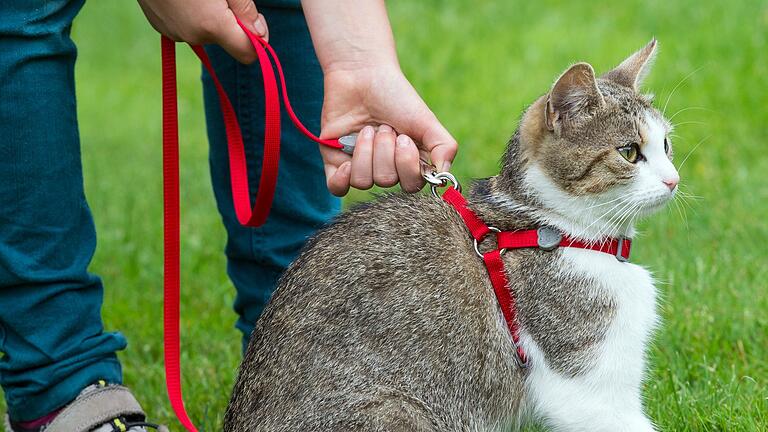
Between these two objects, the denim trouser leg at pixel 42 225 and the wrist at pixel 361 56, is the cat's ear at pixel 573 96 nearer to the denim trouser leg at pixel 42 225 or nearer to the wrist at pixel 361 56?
the wrist at pixel 361 56

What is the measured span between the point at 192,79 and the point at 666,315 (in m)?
6.68

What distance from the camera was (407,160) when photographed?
2.64 m

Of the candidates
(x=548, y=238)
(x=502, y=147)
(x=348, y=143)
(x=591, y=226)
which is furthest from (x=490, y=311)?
(x=502, y=147)

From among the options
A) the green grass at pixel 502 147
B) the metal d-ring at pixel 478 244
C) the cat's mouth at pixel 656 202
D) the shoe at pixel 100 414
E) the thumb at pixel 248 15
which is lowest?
the green grass at pixel 502 147

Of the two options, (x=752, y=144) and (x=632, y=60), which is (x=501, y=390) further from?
(x=752, y=144)

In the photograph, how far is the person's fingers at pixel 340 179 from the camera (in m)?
2.72

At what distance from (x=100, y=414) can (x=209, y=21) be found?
3.72 ft

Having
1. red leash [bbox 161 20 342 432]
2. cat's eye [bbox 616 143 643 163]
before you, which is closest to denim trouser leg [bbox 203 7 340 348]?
red leash [bbox 161 20 342 432]

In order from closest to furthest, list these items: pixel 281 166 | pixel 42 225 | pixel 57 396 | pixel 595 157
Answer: pixel 595 157, pixel 42 225, pixel 57 396, pixel 281 166

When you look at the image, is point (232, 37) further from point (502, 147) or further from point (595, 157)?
point (502, 147)

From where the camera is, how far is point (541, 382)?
8.71ft

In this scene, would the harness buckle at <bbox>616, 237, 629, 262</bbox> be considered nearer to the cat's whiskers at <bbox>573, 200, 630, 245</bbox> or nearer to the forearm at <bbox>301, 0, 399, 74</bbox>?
the cat's whiskers at <bbox>573, 200, 630, 245</bbox>

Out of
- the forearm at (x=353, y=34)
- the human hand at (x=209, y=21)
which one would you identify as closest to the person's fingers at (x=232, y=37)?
the human hand at (x=209, y=21)

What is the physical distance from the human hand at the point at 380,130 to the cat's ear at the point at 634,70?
518 millimetres
